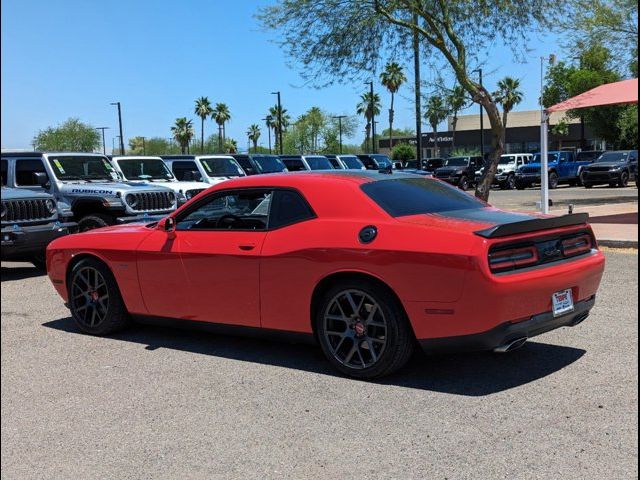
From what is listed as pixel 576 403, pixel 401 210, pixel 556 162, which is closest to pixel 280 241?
pixel 401 210

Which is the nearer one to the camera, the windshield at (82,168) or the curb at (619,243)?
the curb at (619,243)

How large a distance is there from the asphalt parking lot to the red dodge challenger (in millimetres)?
358

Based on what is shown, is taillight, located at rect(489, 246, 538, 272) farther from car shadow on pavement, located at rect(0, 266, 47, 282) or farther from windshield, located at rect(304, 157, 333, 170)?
A: windshield, located at rect(304, 157, 333, 170)

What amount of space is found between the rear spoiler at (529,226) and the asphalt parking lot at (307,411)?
3.54ft

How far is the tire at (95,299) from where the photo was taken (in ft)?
20.4

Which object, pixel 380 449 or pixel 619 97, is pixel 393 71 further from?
pixel 380 449

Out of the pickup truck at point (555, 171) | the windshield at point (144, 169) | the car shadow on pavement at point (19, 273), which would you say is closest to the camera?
the car shadow on pavement at point (19, 273)

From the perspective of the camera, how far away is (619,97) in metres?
15.7

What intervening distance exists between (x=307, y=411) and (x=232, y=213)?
2001 millimetres

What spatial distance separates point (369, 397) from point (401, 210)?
1.39m

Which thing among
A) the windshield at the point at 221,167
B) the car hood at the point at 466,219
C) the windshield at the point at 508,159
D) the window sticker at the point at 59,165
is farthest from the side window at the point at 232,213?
the windshield at the point at 508,159

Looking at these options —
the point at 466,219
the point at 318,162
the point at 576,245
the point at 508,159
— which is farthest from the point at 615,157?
the point at 466,219

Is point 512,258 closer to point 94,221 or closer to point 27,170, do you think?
point 94,221

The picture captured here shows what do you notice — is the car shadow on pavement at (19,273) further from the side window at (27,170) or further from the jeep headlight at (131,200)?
Answer: the jeep headlight at (131,200)
